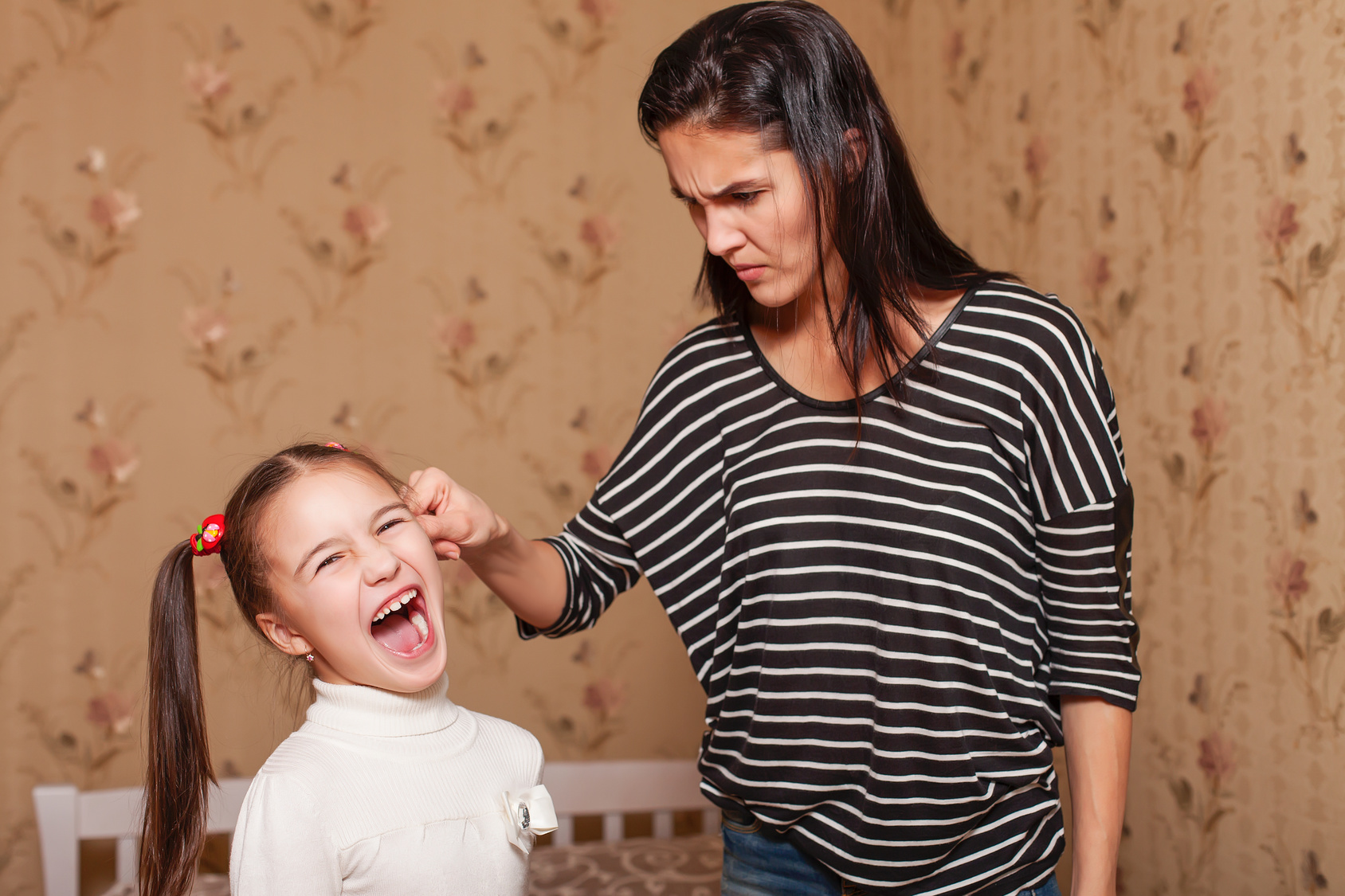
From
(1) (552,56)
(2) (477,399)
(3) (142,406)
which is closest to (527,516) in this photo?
(2) (477,399)

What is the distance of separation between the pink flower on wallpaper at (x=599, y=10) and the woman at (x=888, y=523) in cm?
142

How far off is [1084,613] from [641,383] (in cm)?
151

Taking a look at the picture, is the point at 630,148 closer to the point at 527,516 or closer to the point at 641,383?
the point at 641,383

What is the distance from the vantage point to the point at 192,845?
96 centimetres

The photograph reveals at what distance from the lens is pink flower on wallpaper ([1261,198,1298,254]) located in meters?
1.47

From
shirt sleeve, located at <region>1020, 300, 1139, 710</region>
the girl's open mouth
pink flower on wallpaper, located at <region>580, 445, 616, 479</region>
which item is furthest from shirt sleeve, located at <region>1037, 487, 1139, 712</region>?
pink flower on wallpaper, located at <region>580, 445, 616, 479</region>

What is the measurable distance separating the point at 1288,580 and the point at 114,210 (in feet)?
7.39

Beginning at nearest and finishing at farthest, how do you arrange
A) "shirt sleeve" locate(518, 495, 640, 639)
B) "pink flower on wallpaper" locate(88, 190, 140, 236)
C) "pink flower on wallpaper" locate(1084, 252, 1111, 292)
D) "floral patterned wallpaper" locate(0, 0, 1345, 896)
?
"shirt sleeve" locate(518, 495, 640, 639), "floral patterned wallpaper" locate(0, 0, 1345, 896), "pink flower on wallpaper" locate(1084, 252, 1111, 292), "pink flower on wallpaper" locate(88, 190, 140, 236)

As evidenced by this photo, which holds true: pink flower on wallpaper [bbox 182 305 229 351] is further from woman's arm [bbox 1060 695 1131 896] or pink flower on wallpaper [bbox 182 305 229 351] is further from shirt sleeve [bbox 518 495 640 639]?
woman's arm [bbox 1060 695 1131 896]

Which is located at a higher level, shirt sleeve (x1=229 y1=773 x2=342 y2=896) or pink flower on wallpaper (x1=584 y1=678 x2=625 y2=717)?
shirt sleeve (x1=229 y1=773 x2=342 y2=896)

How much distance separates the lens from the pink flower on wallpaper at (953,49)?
2244 mm

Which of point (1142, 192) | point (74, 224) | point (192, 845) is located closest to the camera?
point (192, 845)

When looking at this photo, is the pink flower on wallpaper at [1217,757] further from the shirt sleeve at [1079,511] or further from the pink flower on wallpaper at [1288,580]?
the shirt sleeve at [1079,511]

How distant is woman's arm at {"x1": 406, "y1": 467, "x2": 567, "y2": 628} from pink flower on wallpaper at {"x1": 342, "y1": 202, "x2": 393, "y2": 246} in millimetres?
1280
